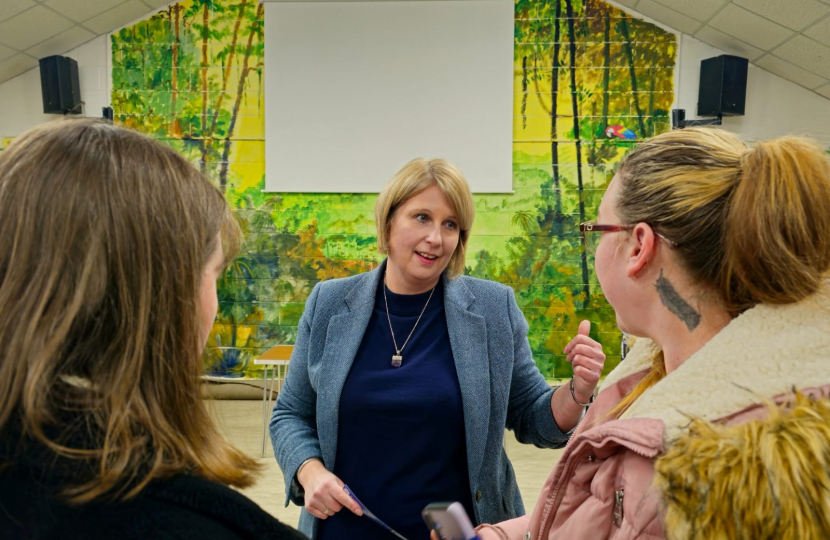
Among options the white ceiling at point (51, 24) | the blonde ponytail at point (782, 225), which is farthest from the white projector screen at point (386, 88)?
the blonde ponytail at point (782, 225)

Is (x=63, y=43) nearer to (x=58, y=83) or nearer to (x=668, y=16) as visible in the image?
(x=58, y=83)

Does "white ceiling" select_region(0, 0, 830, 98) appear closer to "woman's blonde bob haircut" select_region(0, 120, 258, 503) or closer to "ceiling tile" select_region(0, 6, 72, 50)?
"ceiling tile" select_region(0, 6, 72, 50)

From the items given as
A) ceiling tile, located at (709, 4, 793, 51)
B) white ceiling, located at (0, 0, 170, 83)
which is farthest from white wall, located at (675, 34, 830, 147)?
white ceiling, located at (0, 0, 170, 83)

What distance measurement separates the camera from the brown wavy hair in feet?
2.68

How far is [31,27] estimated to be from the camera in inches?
195

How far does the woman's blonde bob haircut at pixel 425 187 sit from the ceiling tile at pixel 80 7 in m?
4.40

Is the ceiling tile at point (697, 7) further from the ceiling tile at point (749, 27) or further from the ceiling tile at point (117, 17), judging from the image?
the ceiling tile at point (117, 17)

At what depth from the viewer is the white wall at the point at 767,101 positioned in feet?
16.5

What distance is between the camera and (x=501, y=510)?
1.53 metres

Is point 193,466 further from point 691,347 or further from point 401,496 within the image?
point 401,496

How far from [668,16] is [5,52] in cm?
523

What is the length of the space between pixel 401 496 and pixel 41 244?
3.48 ft

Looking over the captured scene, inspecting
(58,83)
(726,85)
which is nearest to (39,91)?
(58,83)

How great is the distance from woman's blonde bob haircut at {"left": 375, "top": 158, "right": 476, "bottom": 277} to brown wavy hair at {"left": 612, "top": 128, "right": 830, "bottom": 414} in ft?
2.29
